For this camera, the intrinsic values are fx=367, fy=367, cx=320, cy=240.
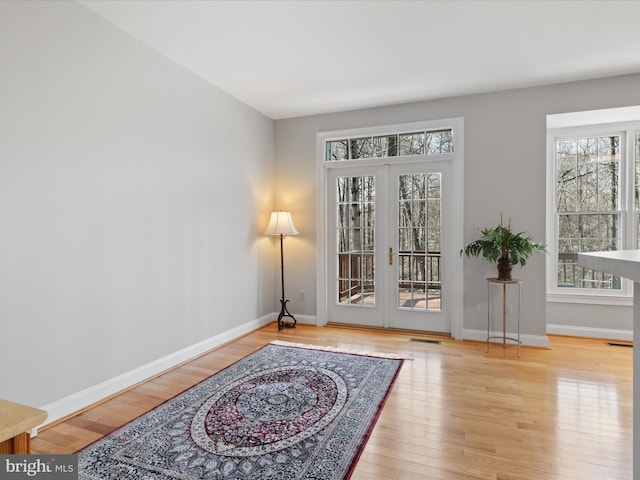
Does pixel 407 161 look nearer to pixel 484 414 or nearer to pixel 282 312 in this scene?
pixel 282 312

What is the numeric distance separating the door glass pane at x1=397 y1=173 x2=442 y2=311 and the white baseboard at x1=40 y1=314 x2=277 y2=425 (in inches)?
86.4

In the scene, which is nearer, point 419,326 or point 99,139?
point 99,139

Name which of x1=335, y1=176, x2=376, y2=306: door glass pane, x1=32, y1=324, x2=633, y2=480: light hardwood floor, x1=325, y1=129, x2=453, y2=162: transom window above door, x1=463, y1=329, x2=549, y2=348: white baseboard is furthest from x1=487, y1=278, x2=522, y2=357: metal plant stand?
x1=325, y1=129, x2=453, y2=162: transom window above door

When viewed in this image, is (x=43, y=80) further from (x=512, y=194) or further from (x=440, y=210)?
(x=512, y=194)

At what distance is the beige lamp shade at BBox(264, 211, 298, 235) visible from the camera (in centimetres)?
470

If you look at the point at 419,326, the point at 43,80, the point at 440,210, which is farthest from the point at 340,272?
the point at 43,80

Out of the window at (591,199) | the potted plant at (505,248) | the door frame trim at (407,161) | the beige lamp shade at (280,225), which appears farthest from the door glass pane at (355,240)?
the window at (591,199)

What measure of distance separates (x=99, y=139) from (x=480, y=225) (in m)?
3.85

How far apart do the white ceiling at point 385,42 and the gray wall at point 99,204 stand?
0.37 meters

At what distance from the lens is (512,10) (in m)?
2.67

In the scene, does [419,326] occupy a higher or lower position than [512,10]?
lower

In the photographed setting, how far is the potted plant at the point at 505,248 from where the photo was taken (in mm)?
3752

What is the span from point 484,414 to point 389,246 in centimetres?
247

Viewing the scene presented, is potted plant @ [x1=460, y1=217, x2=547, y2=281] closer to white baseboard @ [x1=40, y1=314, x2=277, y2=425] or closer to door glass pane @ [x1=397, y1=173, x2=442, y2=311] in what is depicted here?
door glass pane @ [x1=397, y1=173, x2=442, y2=311]
